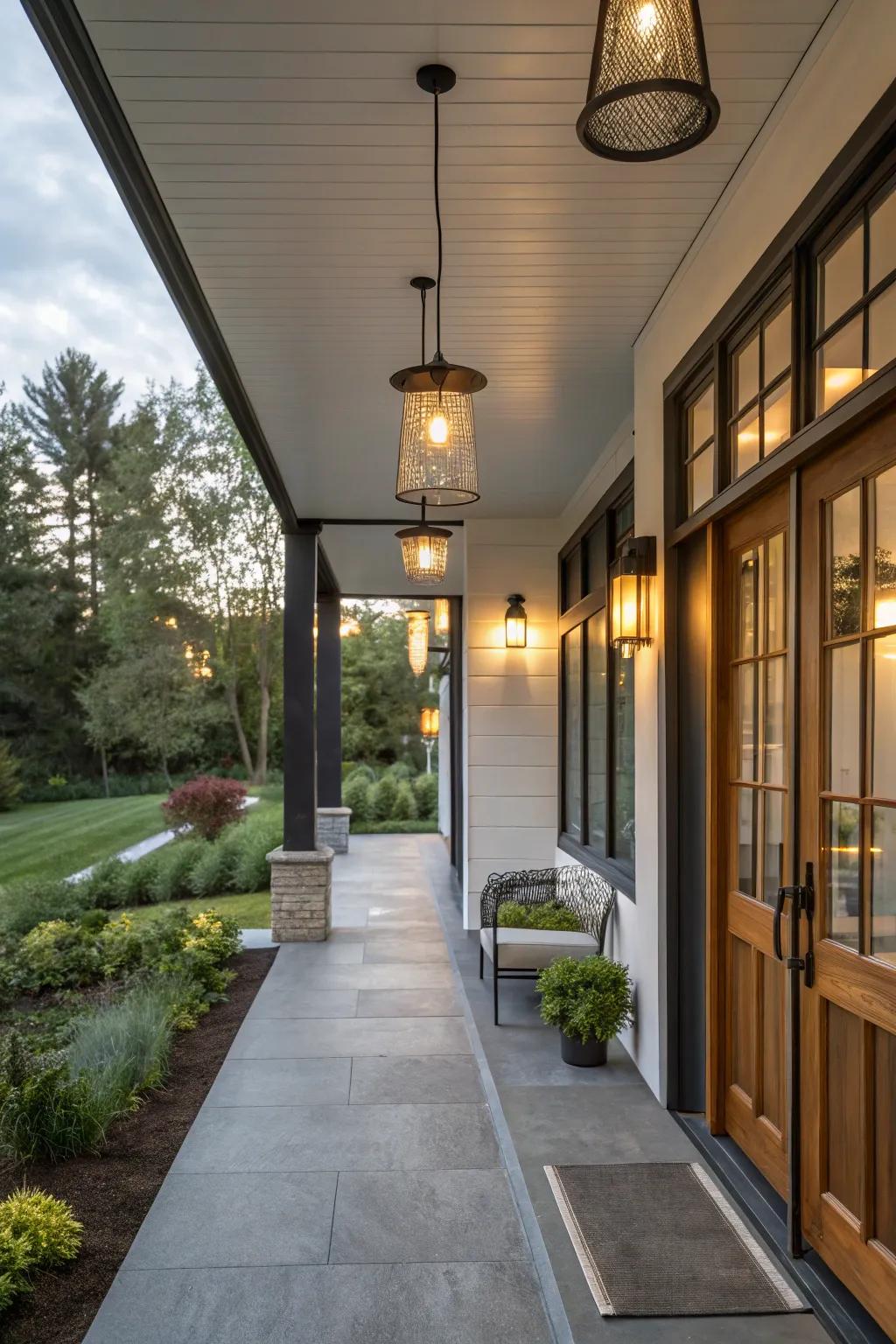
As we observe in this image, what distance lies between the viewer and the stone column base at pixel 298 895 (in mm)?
7219

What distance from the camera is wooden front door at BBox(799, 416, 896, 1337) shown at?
2318 millimetres

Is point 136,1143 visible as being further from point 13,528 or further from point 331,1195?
point 13,528

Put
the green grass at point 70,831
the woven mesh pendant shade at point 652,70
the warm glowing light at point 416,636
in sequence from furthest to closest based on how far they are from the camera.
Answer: the green grass at point 70,831
the warm glowing light at point 416,636
the woven mesh pendant shade at point 652,70

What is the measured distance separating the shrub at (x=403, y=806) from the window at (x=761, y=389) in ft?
48.0

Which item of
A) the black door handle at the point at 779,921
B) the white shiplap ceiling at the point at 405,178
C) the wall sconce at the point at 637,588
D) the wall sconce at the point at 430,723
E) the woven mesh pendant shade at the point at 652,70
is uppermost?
the white shiplap ceiling at the point at 405,178

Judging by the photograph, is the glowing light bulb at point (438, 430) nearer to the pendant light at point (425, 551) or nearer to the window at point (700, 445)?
the window at point (700, 445)

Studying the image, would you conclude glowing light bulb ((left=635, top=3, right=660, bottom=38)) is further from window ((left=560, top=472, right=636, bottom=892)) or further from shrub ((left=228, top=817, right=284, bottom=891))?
shrub ((left=228, top=817, right=284, bottom=891))

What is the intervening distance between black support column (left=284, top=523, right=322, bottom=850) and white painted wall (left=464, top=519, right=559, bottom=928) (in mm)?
1183

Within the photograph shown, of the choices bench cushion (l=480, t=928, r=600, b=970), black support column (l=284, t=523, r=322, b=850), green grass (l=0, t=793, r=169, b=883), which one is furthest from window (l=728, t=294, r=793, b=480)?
green grass (l=0, t=793, r=169, b=883)

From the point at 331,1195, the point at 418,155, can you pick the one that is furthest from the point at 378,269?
the point at 331,1195

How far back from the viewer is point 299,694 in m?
7.40

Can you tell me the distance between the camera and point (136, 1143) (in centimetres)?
367

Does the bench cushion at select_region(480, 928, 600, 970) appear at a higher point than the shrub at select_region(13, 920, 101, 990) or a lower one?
higher

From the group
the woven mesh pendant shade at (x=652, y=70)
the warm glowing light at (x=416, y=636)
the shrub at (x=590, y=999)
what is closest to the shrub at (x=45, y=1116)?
the shrub at (x=590, y=999)
